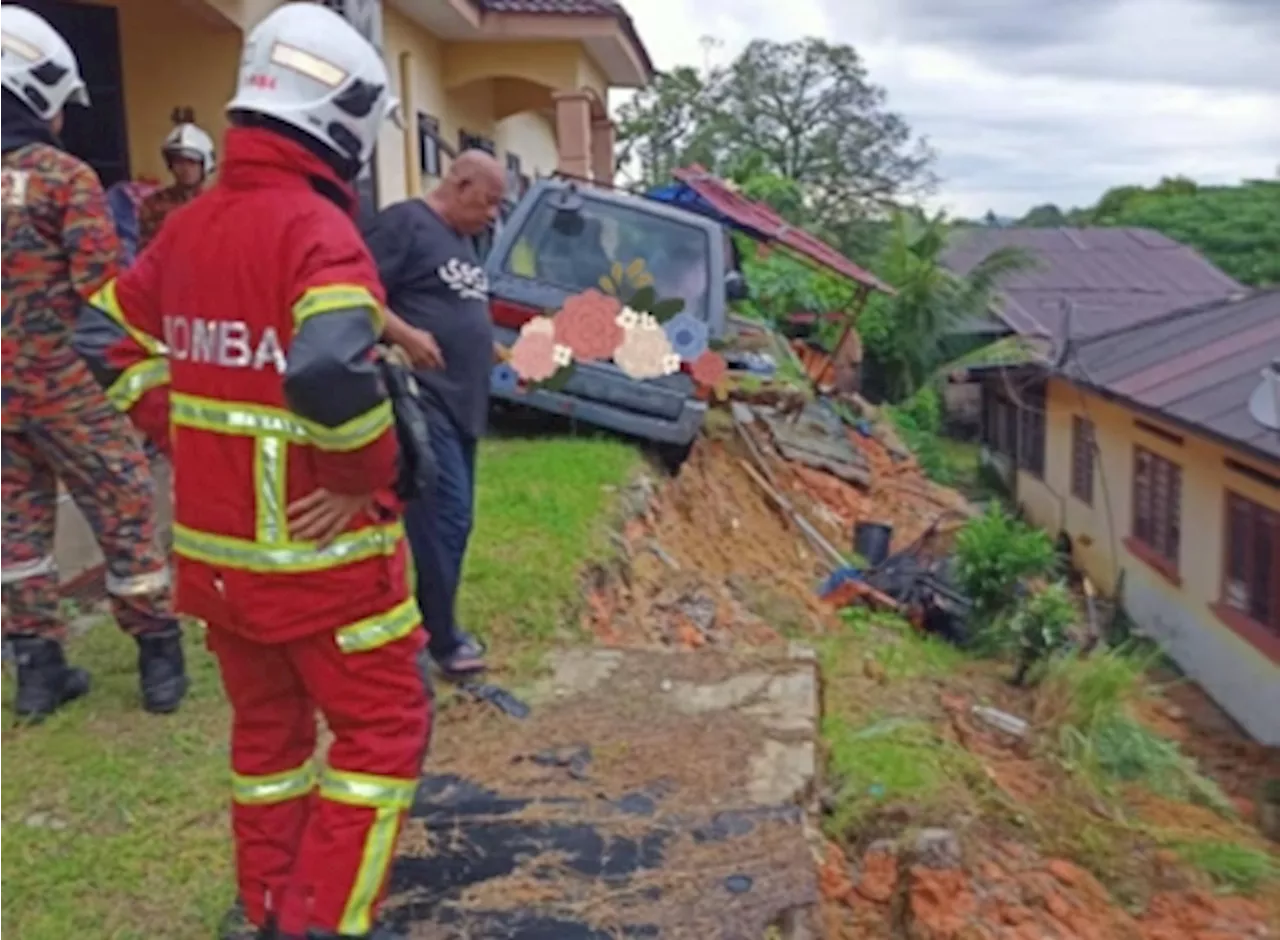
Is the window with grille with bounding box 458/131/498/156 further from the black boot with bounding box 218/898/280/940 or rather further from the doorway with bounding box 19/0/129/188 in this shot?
the black boot with bounding box 218/898/280/940

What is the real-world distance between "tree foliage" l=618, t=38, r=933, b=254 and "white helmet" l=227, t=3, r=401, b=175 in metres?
34.7

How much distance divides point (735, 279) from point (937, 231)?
15.0 meters

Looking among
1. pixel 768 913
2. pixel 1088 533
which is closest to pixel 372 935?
pixel 768 913

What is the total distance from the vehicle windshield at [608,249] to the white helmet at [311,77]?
6.42 meters

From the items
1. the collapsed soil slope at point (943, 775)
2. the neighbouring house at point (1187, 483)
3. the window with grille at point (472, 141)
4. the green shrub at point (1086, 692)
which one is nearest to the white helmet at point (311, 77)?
the collapsed soil slope at point (943, 775)

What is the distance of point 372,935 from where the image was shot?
3.04m

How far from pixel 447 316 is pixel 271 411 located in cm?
184

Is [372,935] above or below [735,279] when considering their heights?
below

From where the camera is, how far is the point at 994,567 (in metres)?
10.8

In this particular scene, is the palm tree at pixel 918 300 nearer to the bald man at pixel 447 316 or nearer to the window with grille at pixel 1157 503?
the window with grille at pixel 1157 503

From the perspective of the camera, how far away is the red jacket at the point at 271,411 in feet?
8.13

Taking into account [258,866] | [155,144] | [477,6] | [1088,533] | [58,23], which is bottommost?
[1088,533]

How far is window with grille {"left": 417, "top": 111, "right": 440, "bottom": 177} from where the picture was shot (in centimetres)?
1090

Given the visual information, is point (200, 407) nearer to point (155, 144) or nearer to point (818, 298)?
point (155, 144)
